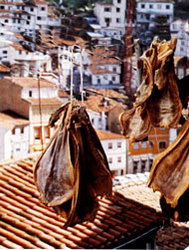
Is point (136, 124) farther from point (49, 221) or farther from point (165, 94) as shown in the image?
point (49, 221)

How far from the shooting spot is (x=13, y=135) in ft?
10.7

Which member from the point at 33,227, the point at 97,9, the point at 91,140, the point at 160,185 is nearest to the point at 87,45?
the point at 97,9

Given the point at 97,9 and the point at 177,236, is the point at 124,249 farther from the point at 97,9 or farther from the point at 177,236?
the point at 97,9

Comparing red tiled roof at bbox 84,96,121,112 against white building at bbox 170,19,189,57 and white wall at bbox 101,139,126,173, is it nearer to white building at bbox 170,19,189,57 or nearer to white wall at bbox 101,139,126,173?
Result: white wall at bbox 101,139,126,173

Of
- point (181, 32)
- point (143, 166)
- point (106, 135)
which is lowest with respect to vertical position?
point (143, 166)

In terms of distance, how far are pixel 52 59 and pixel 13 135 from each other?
0.57 m

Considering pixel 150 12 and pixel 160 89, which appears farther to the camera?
pixel 150 12

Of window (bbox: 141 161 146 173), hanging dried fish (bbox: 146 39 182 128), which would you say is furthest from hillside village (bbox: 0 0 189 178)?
hanging dried fish (bbox: 146 39 182 128)

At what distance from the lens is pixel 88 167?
92cm

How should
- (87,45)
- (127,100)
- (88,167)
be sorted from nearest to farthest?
1. (88,167)
2. (87,45)
3. (127,100)

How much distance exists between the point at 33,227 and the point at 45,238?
0.09m

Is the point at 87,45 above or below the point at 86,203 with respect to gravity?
above

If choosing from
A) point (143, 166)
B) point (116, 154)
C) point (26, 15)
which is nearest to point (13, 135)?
point (26, 15)

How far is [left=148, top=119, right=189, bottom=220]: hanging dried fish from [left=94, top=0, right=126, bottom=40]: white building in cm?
236
